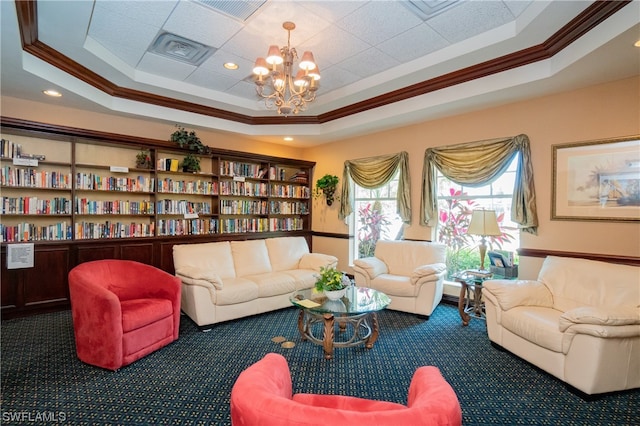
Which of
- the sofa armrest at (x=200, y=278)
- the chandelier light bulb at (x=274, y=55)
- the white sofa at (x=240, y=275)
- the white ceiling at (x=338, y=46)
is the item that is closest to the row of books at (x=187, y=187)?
the white ceiling at (x=338, y=46)

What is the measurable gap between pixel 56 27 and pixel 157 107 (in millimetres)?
1929

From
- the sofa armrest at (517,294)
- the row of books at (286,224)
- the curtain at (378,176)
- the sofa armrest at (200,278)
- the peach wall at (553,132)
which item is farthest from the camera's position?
the row of books at (286,224)

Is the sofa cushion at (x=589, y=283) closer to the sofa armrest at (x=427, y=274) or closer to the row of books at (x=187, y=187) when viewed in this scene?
the sofa armrest at (x=427, y=274)

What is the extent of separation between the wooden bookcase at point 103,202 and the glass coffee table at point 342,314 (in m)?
2.76

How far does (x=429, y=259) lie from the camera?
446 centimetres

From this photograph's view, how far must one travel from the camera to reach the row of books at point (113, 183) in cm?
431

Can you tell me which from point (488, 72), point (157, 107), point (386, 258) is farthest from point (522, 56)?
point (157, 107)

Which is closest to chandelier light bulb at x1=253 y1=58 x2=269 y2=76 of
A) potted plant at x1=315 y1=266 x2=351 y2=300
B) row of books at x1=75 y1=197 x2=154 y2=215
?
potted plant at x1=315 y1=266 x2=351 y2=300

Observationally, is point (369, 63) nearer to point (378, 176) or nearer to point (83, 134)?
point (378, 176)

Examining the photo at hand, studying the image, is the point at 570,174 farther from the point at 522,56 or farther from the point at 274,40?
the point at 274,40

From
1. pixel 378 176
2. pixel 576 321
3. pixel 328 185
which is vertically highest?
pixel 378 176

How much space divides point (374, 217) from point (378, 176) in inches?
31.5

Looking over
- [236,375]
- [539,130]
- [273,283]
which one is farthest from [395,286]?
[539,130]

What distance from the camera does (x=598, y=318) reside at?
2297 millimetres
